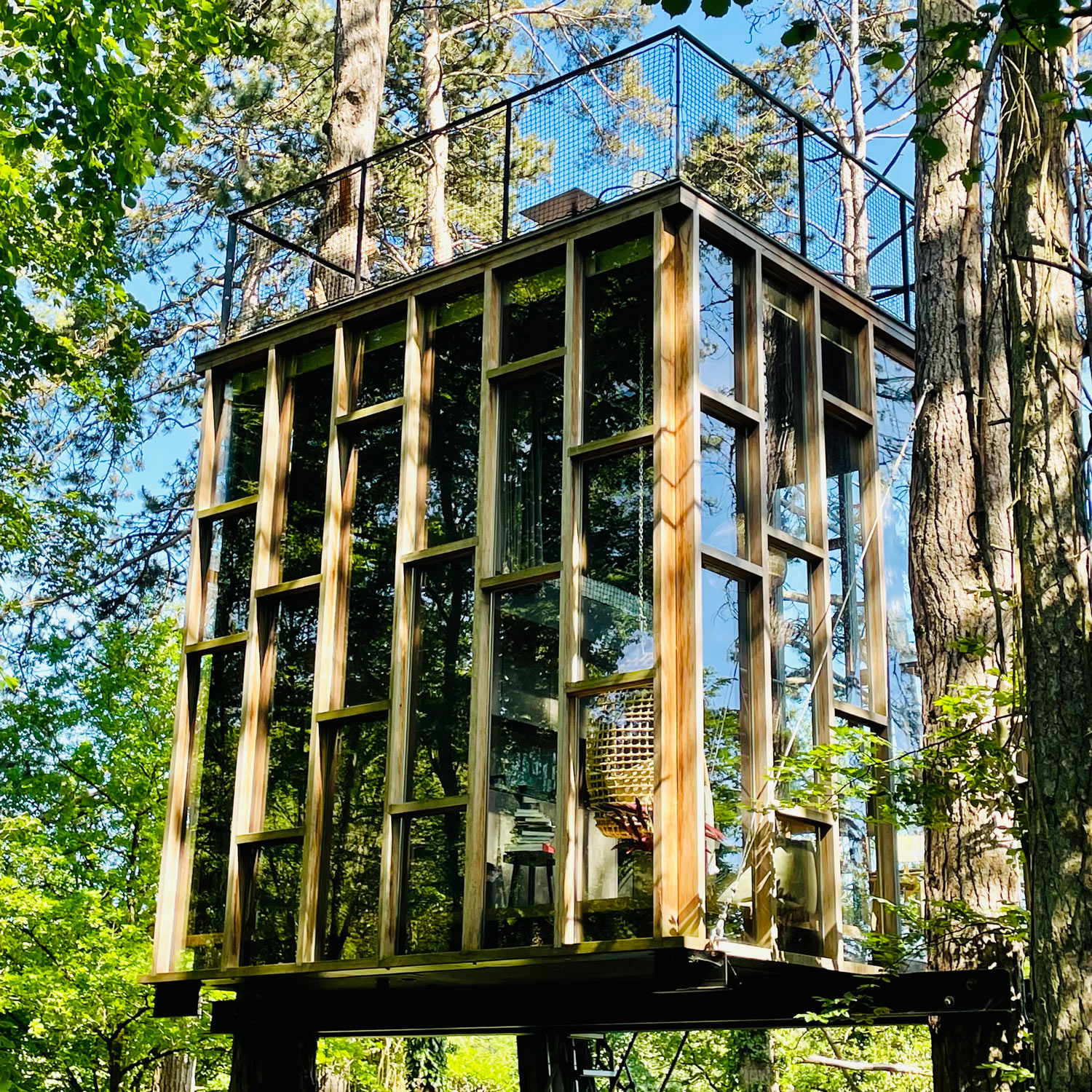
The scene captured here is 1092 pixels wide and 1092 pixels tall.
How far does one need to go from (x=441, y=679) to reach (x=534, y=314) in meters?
2.01

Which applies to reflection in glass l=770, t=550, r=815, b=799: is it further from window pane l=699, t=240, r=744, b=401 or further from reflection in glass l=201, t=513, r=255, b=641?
reflection in glass l=201, t=513, r=255, b=641

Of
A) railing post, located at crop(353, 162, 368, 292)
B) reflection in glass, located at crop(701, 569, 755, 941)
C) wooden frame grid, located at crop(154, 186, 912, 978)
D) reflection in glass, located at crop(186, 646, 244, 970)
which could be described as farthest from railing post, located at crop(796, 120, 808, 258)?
reflection in glass, located at crop(186, 646, 244, 970)

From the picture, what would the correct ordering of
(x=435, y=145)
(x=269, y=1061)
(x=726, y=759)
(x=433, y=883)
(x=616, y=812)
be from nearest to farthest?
(x=616, y=812)
(x=726, y=759)
(x=433, y=883)
(x=269, y=1061)
(x=435, y=145)

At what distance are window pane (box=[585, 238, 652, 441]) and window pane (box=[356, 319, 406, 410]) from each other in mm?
1374

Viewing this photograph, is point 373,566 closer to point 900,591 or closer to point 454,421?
point 454,421

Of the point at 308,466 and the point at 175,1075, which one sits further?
the point at 175,1075

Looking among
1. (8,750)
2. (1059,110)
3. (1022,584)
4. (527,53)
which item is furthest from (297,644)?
(527,53)

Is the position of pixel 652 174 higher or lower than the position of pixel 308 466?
higher

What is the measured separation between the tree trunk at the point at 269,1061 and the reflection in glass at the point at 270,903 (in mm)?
1126

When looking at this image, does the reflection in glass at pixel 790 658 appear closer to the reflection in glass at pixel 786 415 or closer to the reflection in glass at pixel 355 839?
the reflection in glass at pixel 786 415

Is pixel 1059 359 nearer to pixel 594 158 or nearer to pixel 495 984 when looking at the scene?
pixel 594 158

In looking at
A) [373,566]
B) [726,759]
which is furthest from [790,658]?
[373,566]

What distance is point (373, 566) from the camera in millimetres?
8320

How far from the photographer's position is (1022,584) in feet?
18.3
